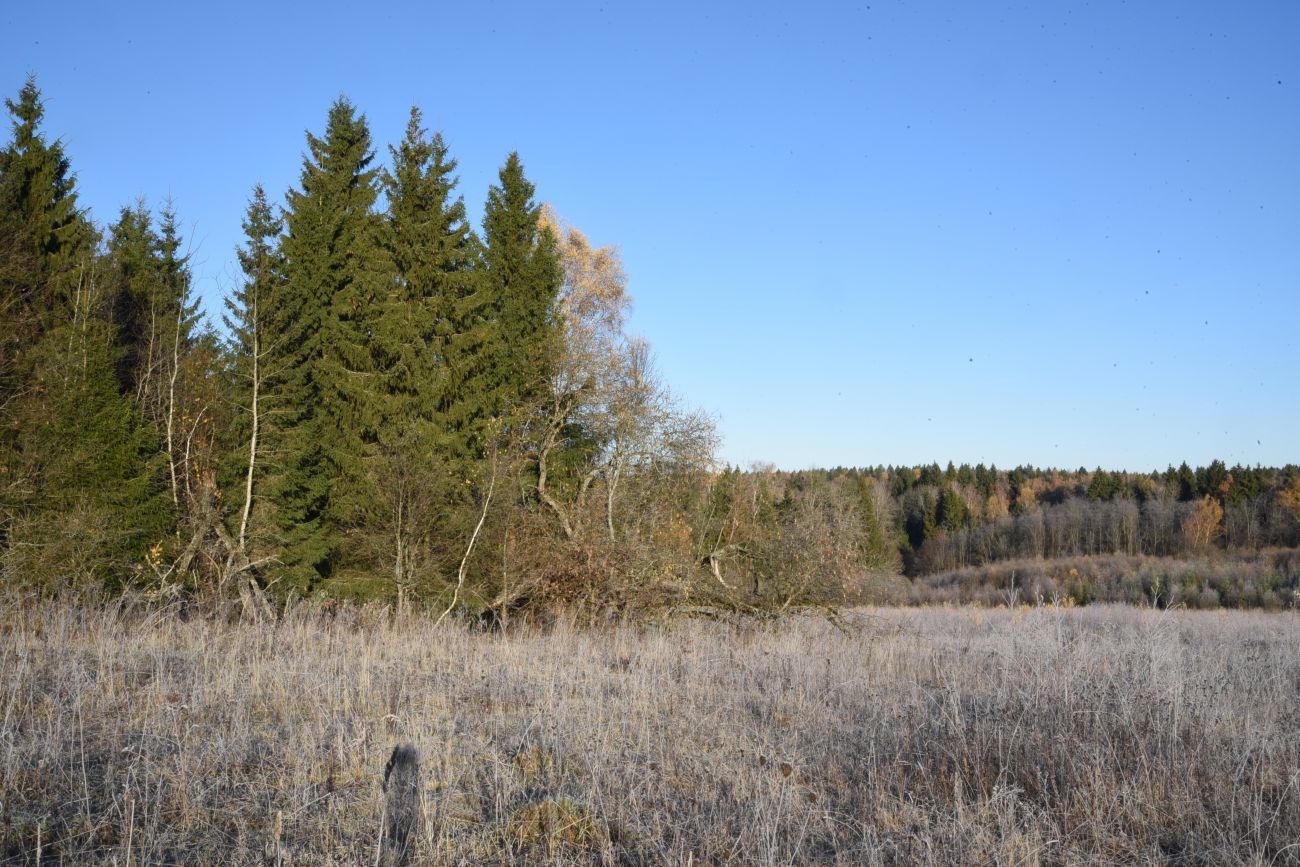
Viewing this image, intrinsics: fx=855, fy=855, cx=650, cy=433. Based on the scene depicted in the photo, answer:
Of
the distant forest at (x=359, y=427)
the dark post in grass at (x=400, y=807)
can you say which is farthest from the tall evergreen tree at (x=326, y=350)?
the dark post in grass at (x=400, y=807)

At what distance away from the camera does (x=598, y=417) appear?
829 inches

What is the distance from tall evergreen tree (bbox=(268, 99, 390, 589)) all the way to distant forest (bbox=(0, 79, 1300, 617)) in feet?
0.25

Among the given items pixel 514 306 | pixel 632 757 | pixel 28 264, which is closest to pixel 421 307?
pixel 514 306

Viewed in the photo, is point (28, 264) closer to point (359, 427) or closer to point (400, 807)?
point (359, 427)

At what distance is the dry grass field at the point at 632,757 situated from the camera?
3998 millimetres

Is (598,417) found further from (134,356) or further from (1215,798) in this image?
(1215,798)

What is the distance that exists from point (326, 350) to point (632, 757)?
67.7 ft

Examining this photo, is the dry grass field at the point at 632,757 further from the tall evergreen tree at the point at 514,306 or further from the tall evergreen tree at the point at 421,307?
the tall evergreen tree at the point at 514,306

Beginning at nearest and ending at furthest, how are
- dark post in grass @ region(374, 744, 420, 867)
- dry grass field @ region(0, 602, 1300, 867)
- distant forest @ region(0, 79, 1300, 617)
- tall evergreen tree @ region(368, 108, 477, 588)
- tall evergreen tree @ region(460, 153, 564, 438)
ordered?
dark post in grass @ region(374, 744, 420, 867) < dry grass field @ region(0, 602, 1300, 867) < distant forest @ region(0, 79, 1300, 617) < tall evergreen tree @ region(368, 108, 477, 588) < tall evergreen tree @ region(460, 153, 564, 438)

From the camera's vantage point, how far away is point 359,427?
2223 centimetres

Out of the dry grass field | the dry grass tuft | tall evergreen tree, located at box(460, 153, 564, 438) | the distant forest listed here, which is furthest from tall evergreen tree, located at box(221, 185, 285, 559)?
the dry grass tuft

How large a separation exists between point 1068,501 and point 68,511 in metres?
92.2

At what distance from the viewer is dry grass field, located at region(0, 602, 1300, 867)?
157 inches

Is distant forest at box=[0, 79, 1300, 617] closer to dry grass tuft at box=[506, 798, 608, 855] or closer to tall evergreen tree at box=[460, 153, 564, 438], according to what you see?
tall evergreen tree at box=[460, 153, 564, 438]
